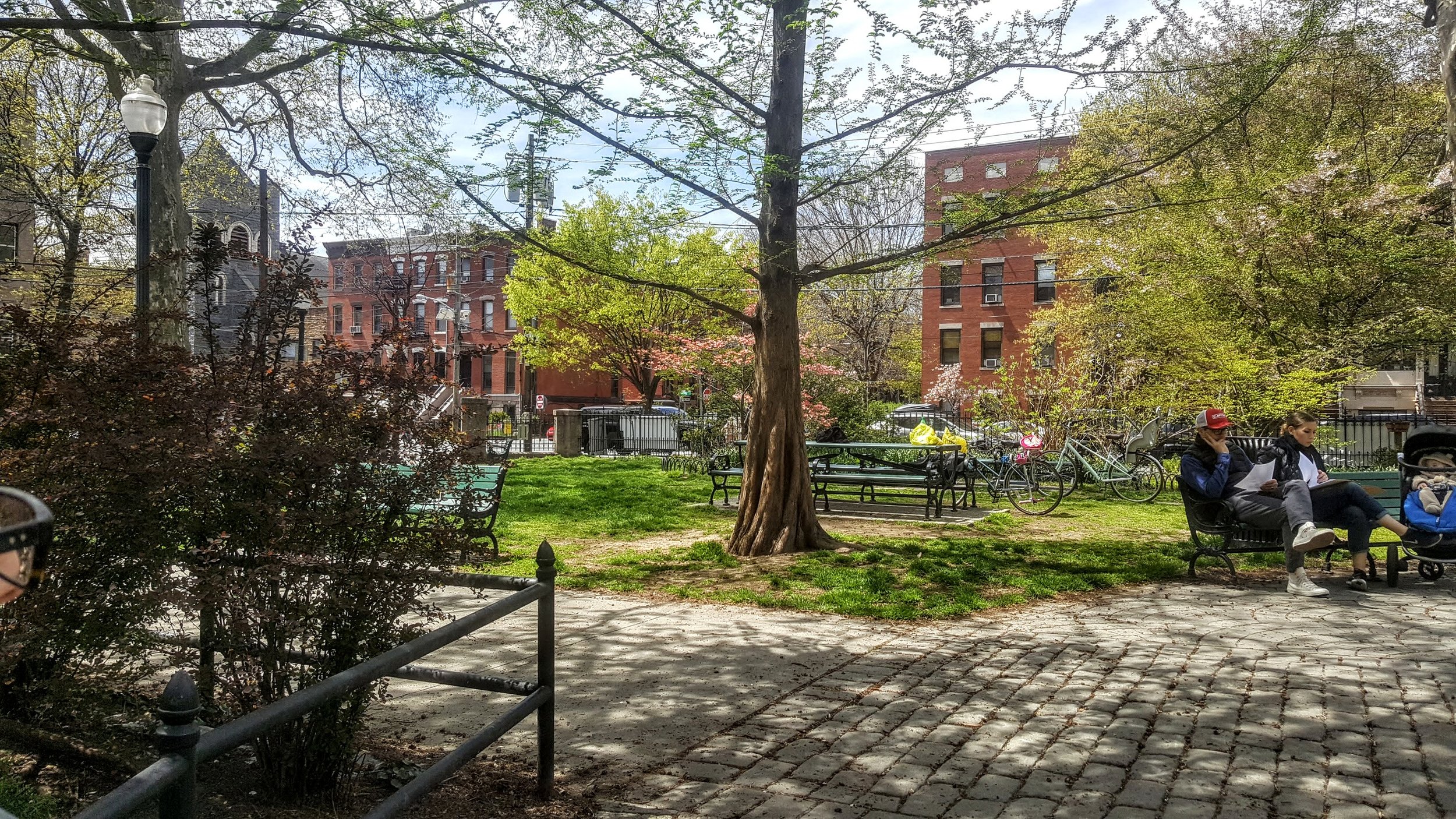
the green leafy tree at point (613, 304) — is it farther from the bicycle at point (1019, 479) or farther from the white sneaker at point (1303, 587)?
the white sneaker at point (1303, 587)

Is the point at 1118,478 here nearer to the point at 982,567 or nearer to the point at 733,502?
the point at 733,502

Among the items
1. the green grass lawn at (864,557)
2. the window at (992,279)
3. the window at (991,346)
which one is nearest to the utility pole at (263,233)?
the green grass lawn at (864,557)

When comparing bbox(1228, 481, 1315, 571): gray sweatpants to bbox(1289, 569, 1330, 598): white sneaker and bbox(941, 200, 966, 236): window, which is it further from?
bbox(941, 200, 966, 236): window

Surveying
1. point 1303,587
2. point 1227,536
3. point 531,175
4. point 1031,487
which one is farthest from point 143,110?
point 1031,487

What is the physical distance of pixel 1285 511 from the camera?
7941 millimetres

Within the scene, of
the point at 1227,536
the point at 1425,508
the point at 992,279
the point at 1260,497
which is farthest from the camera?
the point at 992,279

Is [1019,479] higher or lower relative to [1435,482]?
lower

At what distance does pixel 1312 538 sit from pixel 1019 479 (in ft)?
25.1

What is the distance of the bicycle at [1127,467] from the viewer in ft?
54.2

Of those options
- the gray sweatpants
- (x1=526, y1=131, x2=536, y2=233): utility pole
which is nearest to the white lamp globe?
(x1=526, y1=131, x2=536, y2=233): utility pole

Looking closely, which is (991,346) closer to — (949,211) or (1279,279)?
(1279,279)

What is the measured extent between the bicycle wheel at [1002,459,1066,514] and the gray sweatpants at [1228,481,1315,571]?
6.10 meters

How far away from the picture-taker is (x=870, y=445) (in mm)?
12977

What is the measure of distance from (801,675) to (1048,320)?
2862 cm
